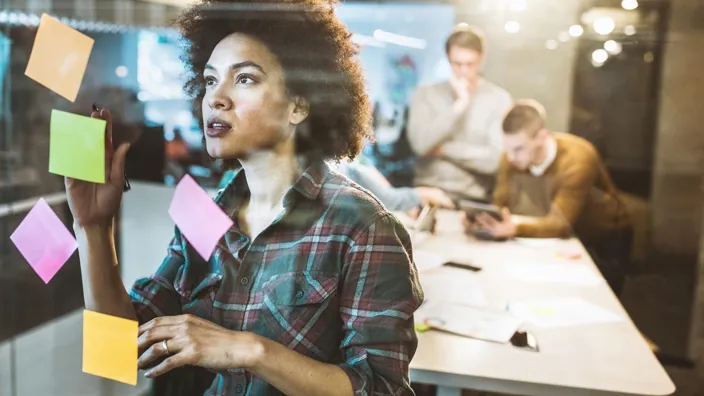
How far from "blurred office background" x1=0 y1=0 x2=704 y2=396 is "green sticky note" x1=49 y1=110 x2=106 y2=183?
0.04m

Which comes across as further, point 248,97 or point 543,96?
point 543,96

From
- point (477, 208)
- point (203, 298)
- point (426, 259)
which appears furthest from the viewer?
point (477, 208)

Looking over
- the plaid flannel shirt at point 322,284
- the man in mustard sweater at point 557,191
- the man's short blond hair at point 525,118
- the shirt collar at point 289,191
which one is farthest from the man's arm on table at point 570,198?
the shirt collar at point 289,191

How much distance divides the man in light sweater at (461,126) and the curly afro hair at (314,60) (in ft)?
0.60

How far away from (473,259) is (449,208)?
12 cm

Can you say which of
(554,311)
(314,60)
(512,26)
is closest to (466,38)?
(512,26)

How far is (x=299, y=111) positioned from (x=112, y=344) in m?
0.53

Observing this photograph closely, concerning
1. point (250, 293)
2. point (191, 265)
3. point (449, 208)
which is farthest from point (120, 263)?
point (449, 208)

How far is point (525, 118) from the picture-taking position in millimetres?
1213

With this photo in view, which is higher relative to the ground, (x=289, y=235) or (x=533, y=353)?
(x=289, y=235)

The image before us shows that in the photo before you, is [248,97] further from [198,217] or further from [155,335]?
[155,335]

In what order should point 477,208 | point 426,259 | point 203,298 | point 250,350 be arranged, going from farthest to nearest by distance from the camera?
point 477,208 → point 426,259 → point 203,298 → point 250,350

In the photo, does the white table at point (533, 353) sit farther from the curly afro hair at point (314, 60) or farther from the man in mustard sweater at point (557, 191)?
the curly afro hair at point (314, 60)

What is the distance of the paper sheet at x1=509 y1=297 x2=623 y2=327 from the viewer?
121 cm
